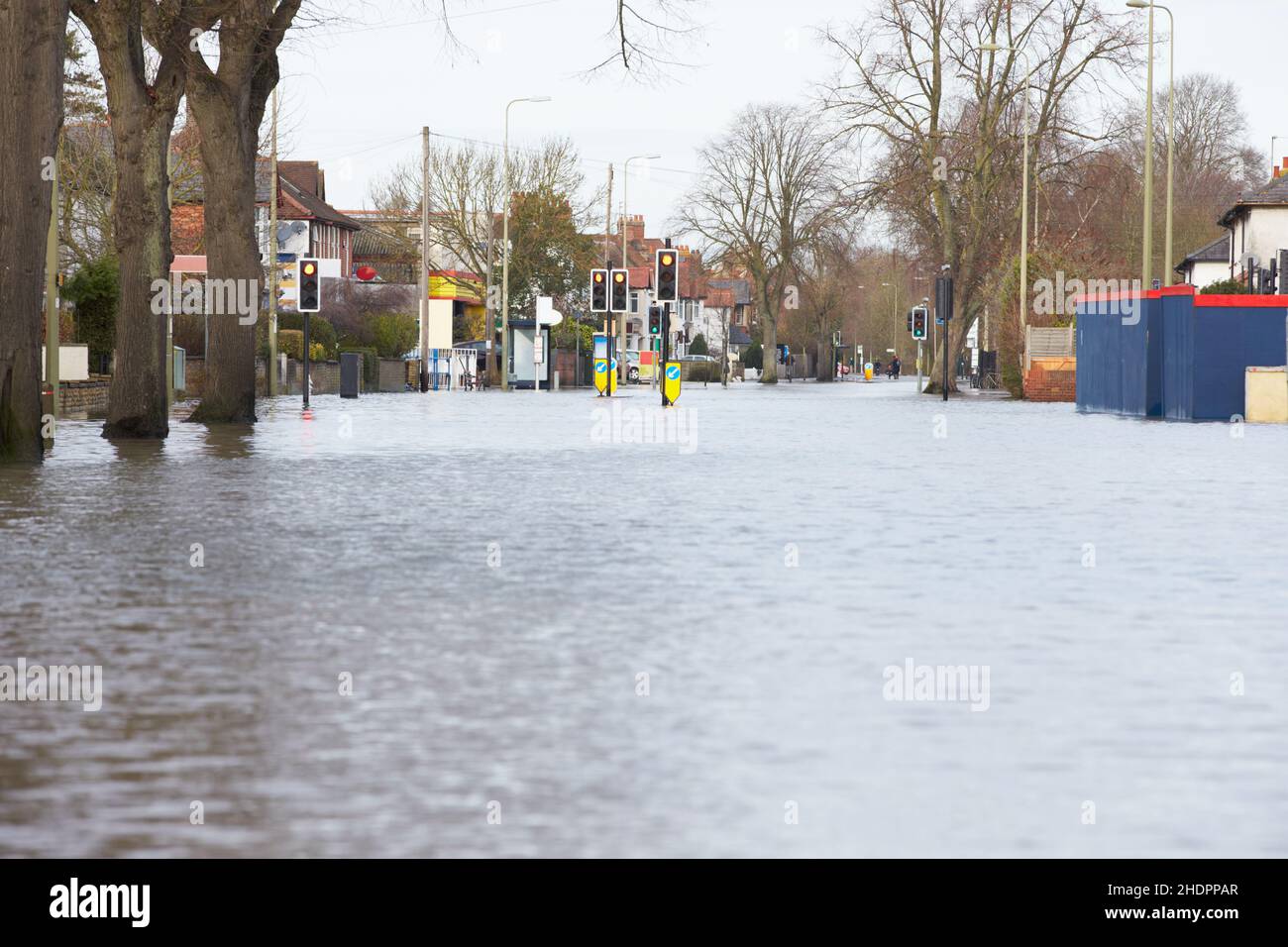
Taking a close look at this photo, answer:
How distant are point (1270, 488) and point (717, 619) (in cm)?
1107

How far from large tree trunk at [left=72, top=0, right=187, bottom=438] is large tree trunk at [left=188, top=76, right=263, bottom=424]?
3.83 metres

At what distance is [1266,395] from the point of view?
3759 centimetres

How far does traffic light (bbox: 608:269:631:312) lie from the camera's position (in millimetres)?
60500

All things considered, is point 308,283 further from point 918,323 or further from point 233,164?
point 918,323

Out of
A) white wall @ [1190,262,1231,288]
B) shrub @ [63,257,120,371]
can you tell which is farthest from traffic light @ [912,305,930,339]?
shrub @ [63,257,120,371]

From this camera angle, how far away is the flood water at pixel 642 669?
582 centimetres

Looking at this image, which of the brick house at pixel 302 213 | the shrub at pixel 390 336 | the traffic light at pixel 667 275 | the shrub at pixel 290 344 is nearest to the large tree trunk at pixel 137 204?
the traffic light at pixel 667 275

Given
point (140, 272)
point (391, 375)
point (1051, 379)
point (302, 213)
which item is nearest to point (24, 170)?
point (140, 272)

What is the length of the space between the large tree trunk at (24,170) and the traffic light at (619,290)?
3932 centimetres

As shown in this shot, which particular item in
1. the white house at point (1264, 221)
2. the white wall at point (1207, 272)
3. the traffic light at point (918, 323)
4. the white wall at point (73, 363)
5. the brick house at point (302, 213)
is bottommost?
the white wall at point (73, 363)

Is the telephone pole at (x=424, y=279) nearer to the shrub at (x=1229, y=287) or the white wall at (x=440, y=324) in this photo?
the white wall at (x=440, y=324)

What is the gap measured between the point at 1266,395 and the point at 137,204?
2061 centimetres

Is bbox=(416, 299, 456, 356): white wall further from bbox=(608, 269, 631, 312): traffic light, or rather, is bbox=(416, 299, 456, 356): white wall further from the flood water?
the flood water
